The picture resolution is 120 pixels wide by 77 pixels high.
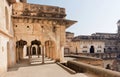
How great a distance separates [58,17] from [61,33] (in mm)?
1675

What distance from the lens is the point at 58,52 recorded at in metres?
16.6

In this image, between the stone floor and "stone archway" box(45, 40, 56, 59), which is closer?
the stone floor

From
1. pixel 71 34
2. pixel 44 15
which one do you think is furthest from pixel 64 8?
pixel 71 34

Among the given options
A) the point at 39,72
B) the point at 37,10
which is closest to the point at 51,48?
the point at 37,10

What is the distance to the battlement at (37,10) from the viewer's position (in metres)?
15.5

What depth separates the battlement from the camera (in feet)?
50.9

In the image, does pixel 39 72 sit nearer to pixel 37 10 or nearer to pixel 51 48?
pixel 37 10

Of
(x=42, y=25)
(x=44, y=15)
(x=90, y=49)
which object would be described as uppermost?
(x=44, y=15)

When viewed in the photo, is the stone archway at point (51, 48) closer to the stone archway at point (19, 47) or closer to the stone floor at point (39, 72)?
the stone archway at point (19, 47)

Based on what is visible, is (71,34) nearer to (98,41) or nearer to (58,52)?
(98,41)

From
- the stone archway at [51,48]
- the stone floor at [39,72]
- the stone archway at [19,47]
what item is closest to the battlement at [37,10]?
the stone archway at [51,48]

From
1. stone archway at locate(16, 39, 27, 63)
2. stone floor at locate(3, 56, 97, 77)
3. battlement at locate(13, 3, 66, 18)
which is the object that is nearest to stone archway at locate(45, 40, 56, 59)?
battlement at locate(13, 3, 66, 18)

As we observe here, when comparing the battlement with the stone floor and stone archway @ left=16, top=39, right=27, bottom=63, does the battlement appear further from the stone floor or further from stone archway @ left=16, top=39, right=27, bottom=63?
the stone floor

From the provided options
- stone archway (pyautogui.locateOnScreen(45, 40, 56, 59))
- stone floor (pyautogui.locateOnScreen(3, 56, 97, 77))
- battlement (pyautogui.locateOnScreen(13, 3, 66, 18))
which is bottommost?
stone floor (pyautogui.locateOnScreen(3, 56, 97, 77))
